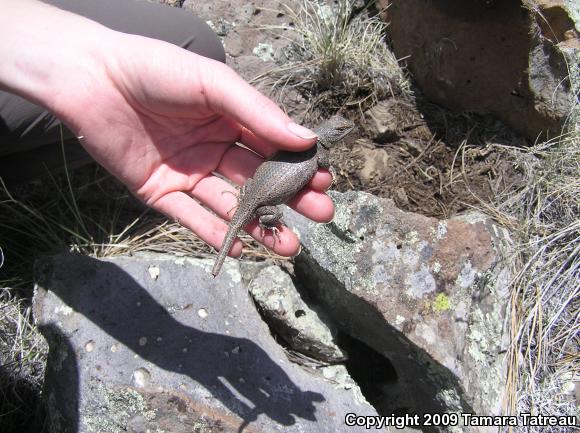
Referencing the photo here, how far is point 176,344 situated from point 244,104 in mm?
1401

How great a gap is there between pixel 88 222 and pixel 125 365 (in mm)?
1541

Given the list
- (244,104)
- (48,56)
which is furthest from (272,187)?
(48,56)

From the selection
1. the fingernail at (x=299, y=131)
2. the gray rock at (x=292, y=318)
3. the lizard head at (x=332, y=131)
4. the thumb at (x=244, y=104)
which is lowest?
the gray rock at (x=292, y=318)

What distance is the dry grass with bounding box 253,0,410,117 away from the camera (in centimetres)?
420

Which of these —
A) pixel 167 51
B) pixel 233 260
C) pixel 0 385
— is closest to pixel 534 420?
pixel 233 260

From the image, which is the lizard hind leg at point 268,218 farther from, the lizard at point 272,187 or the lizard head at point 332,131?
the lizard head at point 332,131

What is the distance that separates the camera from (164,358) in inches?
107

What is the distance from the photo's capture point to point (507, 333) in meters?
3.22

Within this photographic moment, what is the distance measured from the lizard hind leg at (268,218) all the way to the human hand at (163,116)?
2.5 inches

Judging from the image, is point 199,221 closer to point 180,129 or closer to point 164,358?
point 180,129

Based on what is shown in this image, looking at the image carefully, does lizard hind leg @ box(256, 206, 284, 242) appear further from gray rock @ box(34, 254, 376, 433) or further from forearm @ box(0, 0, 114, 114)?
forearm @ box(0, 0, 114, 114)

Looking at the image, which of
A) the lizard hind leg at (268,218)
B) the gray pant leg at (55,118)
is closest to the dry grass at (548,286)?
the lizard hind leg at (268,218)

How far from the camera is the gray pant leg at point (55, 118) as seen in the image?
10.4 ft

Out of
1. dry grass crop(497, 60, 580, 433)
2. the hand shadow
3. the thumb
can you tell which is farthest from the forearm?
dry grass crop(497, 60, 580, 433)
